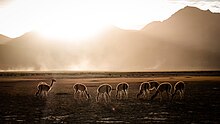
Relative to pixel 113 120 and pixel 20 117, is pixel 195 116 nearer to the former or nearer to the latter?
pixel 113 120

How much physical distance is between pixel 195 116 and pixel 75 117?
648 cm

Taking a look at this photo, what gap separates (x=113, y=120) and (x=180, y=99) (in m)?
10.6

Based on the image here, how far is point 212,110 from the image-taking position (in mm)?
21859

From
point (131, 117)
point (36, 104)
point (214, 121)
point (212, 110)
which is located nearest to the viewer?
point (214, 121)

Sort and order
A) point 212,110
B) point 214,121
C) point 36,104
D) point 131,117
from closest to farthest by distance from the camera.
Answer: point 214,121 → point 131,117 → point 212,110 → point 36,104

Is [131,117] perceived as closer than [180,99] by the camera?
Yes

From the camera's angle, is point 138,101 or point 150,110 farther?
point 138,101

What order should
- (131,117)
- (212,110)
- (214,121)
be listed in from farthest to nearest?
(212,110), (131,117), (214,121)

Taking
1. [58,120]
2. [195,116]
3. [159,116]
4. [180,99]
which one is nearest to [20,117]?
[58,120]

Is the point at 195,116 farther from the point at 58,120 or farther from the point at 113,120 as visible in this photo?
the point at 58,120

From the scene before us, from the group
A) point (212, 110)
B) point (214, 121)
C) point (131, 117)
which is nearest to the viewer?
point (214, 121)

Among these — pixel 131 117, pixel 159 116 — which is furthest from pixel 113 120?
pixel 159 116

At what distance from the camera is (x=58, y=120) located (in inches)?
746

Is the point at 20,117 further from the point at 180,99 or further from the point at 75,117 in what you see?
the point at 180,99
